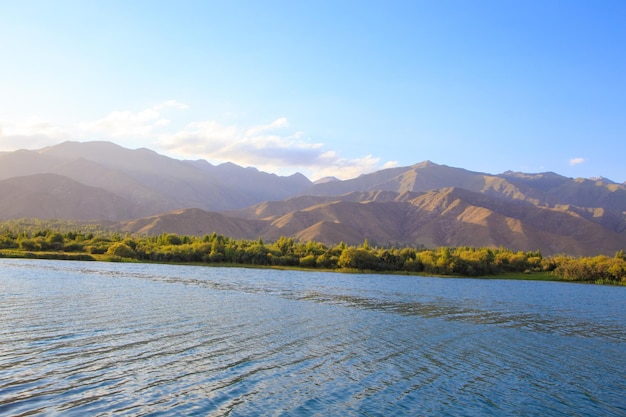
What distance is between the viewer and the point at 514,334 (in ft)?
125

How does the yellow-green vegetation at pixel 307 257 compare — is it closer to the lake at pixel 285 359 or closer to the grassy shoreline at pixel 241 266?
the grassy shoreline at pixel 241 266

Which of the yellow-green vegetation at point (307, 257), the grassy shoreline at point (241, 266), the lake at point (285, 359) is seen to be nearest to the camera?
the lake at point (285, 359)

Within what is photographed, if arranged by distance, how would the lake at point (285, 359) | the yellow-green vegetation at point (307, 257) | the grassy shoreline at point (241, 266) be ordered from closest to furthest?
the lake at point (285, 359) < the grassy shoreline at point (241, 266) < the yellow-green vegetation at point (307, 257)

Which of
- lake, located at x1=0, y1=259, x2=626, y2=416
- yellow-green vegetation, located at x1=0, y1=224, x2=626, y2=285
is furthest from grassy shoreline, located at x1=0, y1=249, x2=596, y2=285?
lake, located at x1=0, y1=259, x2=626, y2=416

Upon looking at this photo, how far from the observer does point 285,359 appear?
82.9 feet


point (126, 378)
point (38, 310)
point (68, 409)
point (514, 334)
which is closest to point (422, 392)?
point (126, 378)

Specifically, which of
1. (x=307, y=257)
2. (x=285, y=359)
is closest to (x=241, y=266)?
(x=307, y=257)

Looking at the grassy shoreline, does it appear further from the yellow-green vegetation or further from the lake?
the lake

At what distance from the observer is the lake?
18469 millimetres

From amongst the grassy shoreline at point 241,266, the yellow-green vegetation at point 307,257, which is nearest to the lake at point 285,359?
the grassy shoreline at point 241,266

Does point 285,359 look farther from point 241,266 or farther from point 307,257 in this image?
point 307,257

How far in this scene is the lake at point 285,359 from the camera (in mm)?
18469

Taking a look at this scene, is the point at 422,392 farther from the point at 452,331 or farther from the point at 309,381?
the point at 452,331

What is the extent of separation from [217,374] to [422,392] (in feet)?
27.3
